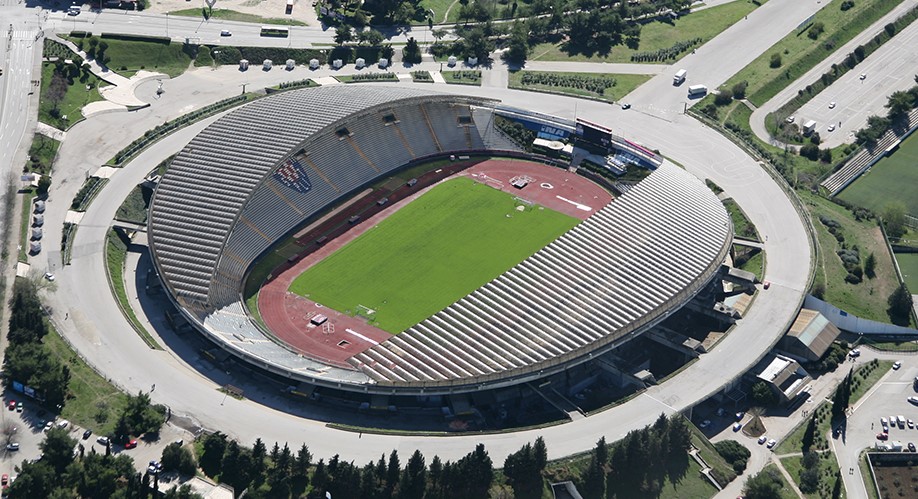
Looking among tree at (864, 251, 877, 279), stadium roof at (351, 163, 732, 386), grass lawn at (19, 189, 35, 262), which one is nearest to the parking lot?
stadium roof at (351, 163, 732, 386)

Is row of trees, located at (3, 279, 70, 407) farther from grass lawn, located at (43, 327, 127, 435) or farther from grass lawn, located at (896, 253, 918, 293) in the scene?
grass lawn, located at (896, 253, 918, 293)

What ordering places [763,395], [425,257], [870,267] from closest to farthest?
1. [763,395]
2. [425,257]
3. [870,267]

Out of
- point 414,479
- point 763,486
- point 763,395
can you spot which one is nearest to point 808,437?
point 763,395

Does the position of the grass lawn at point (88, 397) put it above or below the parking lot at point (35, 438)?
above

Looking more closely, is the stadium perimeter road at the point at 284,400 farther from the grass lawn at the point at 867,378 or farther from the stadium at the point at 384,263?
the grass lawn at the point at 867,378

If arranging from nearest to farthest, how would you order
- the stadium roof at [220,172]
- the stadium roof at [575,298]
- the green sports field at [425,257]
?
the stadium roof at [575,298], the stadium roof at [220,172], the green sports field at [425,257]

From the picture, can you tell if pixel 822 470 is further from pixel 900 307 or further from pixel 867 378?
pixel 900 307

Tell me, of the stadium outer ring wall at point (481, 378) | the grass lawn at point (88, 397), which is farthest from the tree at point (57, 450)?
the stadium outer ring wall at point (481, 378)

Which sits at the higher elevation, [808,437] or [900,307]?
[900,307]

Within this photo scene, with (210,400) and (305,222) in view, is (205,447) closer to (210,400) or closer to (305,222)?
(210,400)
